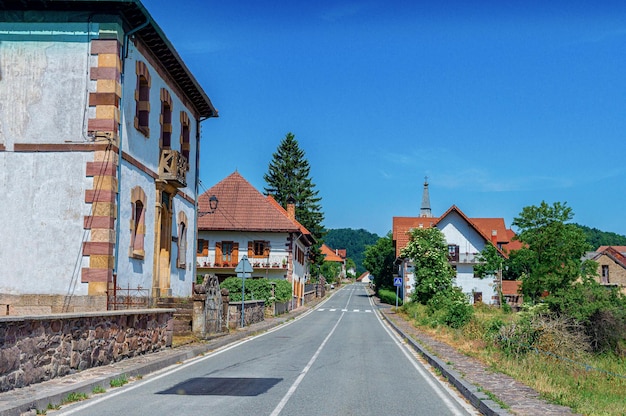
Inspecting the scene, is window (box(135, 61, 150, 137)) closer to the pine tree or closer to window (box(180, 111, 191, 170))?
window (box(180, 111, 191, 170))

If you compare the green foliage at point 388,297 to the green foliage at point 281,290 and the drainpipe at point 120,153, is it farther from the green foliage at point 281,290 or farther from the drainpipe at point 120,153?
the drainpipe at point 120,153

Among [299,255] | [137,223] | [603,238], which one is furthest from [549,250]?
[603,238]

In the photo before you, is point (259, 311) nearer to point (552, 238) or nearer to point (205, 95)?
point (205, 95)

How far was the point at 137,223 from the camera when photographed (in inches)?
797

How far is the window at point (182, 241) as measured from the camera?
25.3 meters

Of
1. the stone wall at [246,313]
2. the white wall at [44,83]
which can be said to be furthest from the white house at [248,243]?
the white wall at [44,83]

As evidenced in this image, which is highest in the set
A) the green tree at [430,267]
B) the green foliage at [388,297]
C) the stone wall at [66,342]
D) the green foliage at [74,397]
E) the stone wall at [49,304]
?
the green tree at [430,267]

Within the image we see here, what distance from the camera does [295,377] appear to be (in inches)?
503

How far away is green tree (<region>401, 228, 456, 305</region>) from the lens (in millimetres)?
41312

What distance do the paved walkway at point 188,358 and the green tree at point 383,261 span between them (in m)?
62.5

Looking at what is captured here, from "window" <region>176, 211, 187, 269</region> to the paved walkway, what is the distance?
8.08 metres

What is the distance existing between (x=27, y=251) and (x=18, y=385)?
326 inches

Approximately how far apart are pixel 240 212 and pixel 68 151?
116ft

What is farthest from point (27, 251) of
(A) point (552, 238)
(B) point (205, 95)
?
(A) point (552, 238)
